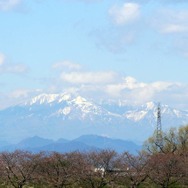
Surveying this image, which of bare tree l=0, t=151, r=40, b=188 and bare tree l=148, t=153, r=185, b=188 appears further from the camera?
bare tree l=148, t=153, r=185, b=188

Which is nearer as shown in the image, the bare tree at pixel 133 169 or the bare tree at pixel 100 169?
the bare tree at pixel 100 169

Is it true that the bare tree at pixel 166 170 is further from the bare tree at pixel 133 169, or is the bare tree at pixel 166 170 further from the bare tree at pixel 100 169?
the bare tree at pixel 100 169

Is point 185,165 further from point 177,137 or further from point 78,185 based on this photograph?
point 177,137

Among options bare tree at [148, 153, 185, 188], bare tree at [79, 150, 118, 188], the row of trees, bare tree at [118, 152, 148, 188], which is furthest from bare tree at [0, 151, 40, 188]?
bare tree at [148, 153, 185, 188]

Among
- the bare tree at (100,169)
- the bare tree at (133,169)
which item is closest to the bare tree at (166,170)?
the bare tree at (133,169)

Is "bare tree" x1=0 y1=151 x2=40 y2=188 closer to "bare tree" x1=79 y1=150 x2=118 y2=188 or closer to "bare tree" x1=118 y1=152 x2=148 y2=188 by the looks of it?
"bare tree" x1=79 y1=150 x2=118 y2=188

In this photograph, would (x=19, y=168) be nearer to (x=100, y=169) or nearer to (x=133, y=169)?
(x=100, y=169)

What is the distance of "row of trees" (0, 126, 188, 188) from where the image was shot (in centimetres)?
8512

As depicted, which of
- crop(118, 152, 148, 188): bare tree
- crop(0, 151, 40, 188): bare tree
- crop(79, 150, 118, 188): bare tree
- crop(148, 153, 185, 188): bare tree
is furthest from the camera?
crop(118, 152, 148, 188): bare tree

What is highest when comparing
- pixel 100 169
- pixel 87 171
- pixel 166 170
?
pixel 100 169

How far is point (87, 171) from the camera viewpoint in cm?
8538

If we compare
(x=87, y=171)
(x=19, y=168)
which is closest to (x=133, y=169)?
(x=87, y=171)

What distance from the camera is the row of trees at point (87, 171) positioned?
85125 mm

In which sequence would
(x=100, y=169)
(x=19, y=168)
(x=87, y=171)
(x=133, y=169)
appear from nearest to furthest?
1. (x=87, y=171)
2. (x=19, y=168)
3. (x=100, y=169)
4. (x=133, y=169)
